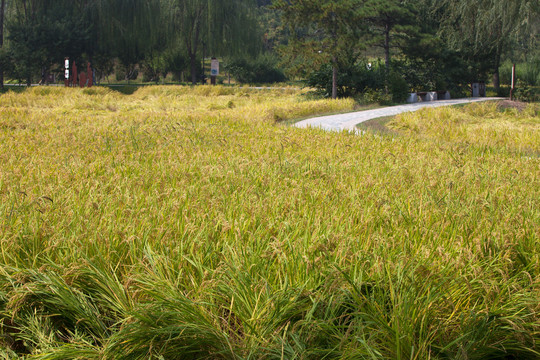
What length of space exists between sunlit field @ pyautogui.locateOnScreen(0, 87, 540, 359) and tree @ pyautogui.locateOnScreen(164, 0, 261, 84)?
2810 cm

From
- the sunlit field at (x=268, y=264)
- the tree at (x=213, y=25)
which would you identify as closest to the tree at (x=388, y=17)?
the tree at (x=213, y=25)

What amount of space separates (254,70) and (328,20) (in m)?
22.6

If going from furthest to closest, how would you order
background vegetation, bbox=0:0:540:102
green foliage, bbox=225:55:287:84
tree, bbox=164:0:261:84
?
1. green foliage, bbox=225:55:287:84
2. tree, bbox=164:0:261:84
3. background vegetation, bbox=0:0:540:102

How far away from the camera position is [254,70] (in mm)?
41781

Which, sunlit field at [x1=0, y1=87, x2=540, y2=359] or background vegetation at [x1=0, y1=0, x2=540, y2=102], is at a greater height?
background vegetation at [x1=0, y1=0, x2=540, y2=102]

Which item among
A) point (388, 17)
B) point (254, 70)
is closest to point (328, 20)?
point (388, 17)

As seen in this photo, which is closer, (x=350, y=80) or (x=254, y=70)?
(x=350, y=80)

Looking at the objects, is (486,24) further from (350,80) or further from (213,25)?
(213,25)

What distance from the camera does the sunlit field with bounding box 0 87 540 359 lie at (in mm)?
2283

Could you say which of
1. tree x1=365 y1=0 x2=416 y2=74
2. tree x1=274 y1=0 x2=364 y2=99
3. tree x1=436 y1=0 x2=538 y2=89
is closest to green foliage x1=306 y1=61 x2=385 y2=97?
tree x1=274 y1=0 x2=364 y2=99

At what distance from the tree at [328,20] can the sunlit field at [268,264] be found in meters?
14.7

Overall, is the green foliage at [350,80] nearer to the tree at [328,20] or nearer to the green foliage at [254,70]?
the tree at [328,20]

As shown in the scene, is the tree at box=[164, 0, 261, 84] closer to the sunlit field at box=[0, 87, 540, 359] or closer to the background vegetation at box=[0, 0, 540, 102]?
the background vegetation at box=[0, 0, 540, 102]

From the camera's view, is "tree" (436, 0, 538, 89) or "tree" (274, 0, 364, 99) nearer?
"tree" (436, 0, 538, 89)
